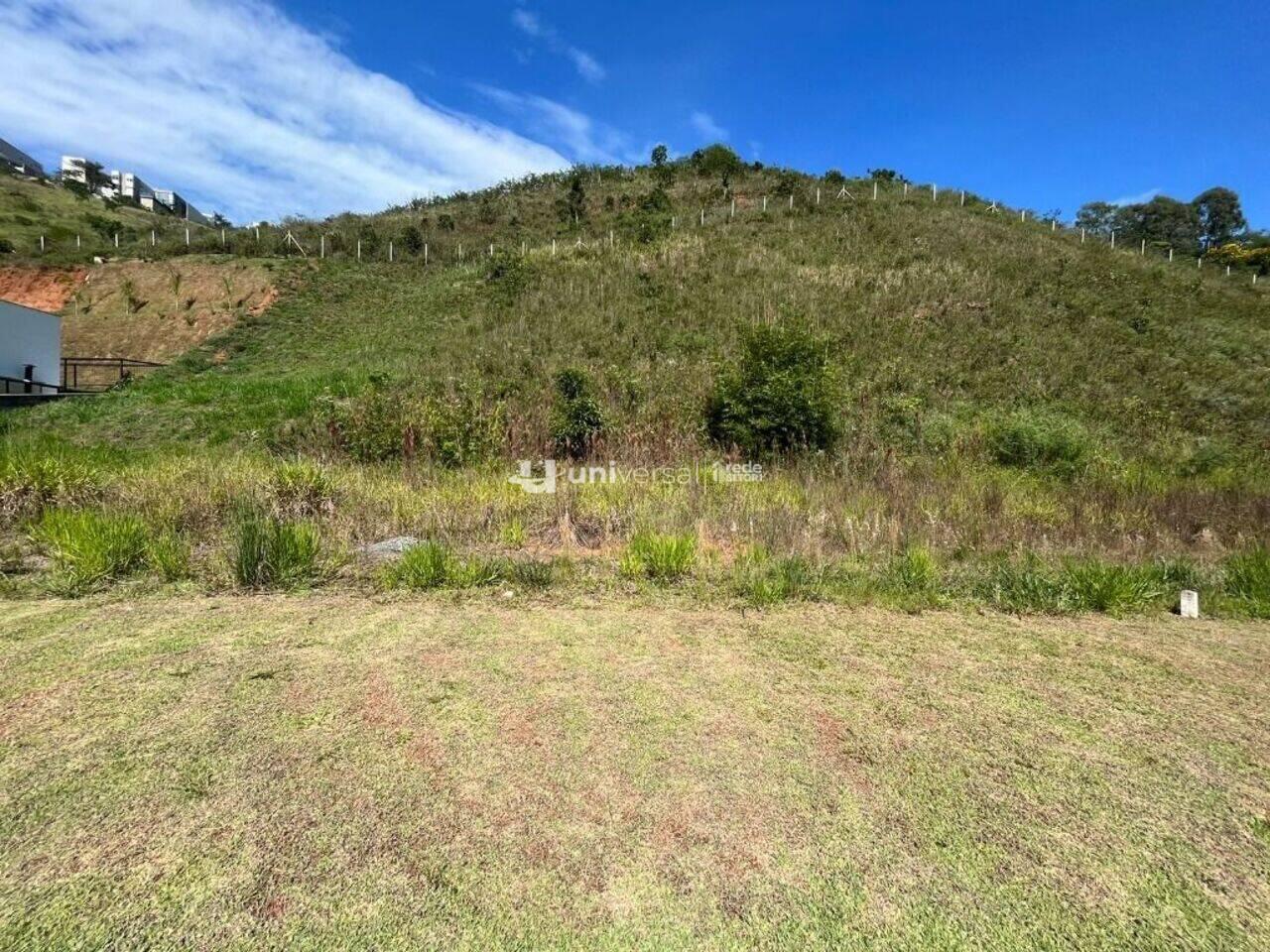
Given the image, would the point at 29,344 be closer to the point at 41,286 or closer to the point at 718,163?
the point at 41,286

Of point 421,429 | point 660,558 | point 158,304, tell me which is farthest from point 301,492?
point 158,304

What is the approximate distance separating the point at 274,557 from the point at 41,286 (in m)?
29.9

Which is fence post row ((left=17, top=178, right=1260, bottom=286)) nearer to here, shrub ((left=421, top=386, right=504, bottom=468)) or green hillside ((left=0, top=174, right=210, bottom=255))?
green hillside ((left=0, top=174, right=210, bottom=255))

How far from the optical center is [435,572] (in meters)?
4.04

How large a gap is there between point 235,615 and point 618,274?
18.0 meters

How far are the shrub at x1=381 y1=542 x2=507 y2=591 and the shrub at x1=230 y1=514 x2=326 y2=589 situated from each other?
546 mm

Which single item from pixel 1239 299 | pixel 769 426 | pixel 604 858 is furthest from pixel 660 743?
pixel 1239 299

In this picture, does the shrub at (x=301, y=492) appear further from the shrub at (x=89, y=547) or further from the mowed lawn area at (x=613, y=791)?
the mowed lawn area at (x=613, y=791)

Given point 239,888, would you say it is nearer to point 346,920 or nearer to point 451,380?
point 346,920

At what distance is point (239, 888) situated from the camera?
1.50 metres

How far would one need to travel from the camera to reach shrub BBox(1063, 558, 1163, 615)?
156 inches

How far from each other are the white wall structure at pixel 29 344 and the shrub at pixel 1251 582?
2640 centimetres

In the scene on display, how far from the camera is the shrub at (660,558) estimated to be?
14.2 feet

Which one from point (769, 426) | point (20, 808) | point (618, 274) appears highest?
point (618, 274)
